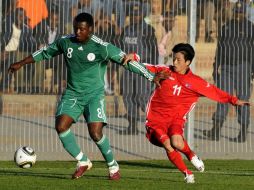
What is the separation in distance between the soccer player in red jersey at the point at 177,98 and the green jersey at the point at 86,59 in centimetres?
61

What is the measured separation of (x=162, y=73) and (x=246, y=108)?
664 cm

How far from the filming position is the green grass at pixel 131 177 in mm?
13805

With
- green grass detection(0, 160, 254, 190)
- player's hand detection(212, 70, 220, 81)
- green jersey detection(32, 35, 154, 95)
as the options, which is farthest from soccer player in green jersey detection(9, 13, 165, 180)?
player's hand detection(212, 70, 220, 81)

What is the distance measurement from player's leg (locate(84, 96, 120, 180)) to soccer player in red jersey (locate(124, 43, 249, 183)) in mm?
625

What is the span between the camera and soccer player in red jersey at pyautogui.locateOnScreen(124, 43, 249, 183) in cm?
1513

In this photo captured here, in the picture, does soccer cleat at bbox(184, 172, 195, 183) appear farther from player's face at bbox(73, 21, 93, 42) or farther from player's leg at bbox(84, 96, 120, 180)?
player's face at bbox(73, 21, 93, 42)

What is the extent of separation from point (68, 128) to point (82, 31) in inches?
49.0

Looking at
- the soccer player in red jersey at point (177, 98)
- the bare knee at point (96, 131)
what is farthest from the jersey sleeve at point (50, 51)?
the soccer player in red jersey at point (177, 98)

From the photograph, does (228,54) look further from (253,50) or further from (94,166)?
(94,166)

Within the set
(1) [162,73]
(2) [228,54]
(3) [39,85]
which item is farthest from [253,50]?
(1) [162,73]

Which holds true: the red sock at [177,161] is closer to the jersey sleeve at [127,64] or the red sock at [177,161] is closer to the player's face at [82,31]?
the jersey sleeve at [127,64]

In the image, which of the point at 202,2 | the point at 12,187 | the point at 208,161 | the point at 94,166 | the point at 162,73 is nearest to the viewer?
the point at 12,187

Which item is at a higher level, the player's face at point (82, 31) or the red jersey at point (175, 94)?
the player's face at point (82, 31)

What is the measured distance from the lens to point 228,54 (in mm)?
20828
